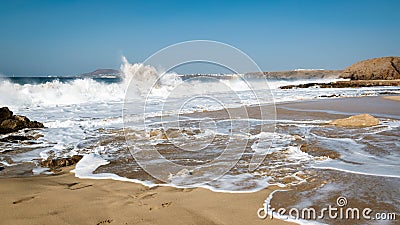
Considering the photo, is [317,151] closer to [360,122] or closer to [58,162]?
[360,122]

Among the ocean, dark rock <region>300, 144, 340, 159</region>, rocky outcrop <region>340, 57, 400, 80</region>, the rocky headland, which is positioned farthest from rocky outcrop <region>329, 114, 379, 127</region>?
rocky outcrop <region>340, 57, 400, 80</region>

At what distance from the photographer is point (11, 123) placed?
7.74 metres

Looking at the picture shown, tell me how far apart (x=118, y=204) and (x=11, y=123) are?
20.6ft

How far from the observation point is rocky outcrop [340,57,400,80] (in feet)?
174

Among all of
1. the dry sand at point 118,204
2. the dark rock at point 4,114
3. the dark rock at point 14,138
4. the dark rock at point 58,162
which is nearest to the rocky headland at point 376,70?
the dark rock at point 4,114

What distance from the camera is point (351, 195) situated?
3.06m

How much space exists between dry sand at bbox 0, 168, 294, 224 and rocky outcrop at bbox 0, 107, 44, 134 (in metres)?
4.55

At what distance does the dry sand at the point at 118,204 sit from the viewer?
2.57 meters

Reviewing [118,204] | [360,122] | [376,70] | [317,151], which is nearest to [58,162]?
[118,204]

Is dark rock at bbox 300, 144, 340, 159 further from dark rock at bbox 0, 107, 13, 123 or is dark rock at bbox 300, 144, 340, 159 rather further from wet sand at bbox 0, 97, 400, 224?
dark rock at bbox 0, 107, 13, 123

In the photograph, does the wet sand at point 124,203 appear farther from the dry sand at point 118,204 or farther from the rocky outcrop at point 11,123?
the rocky outcrop at point 11,123

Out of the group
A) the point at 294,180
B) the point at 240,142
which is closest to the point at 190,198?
the point at 294,180

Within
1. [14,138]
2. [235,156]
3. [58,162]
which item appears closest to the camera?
[58,162]

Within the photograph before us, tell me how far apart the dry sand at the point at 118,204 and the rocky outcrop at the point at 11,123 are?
455cm
